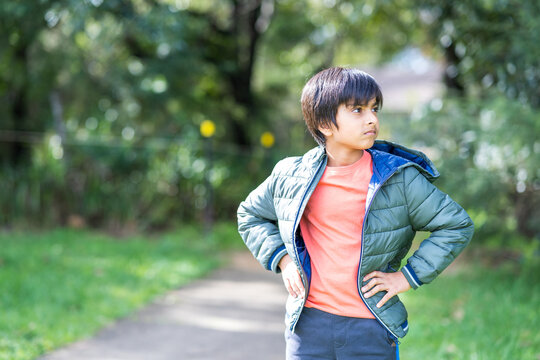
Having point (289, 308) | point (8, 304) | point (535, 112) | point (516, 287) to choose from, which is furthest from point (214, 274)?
point (289, 308)

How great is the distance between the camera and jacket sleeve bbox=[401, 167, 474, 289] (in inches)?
81.7

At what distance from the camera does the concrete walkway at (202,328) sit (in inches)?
157

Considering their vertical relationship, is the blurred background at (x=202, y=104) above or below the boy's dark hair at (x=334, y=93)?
above

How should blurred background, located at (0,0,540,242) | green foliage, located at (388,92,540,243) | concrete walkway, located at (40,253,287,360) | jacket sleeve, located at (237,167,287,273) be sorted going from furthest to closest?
blurred background, located at (0,0,540,242) → green foliage, located at (388,92,540,243) → concrete walkway, located at (40,253,287,360) → jacket sleeve, located at (237,167,287,273)

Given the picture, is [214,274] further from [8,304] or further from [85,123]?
[85,123]

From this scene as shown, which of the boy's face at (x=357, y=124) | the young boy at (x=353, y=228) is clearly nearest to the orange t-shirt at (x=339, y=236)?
the young boy at (x=353, y=228)

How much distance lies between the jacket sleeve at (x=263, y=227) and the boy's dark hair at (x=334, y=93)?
0.33 metres

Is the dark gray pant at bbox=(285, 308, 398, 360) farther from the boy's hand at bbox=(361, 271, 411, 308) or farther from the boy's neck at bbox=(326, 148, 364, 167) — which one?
the boy's neck at bbox=(326, 148, 364, 167)

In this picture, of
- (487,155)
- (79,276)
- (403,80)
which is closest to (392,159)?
(487,155)

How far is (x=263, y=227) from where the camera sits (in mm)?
2379

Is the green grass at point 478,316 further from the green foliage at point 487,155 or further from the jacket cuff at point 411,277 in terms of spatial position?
the jacket cuff at point 411,277

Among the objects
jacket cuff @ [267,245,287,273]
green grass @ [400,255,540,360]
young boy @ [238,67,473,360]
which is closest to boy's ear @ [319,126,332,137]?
young boy @ [238,67,473,360]

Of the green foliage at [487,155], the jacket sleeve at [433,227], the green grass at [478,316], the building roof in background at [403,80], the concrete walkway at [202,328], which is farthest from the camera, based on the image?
the building roof in background at [403,80]

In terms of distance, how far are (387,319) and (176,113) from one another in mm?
7399
